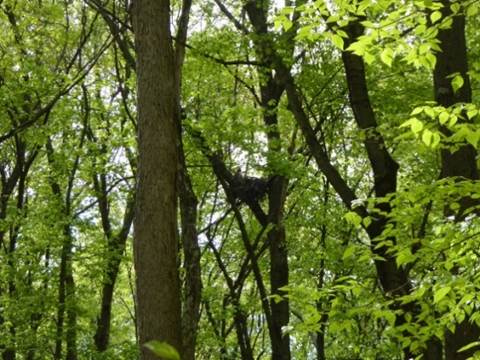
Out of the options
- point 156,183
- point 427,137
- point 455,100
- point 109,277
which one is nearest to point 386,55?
point 427,137

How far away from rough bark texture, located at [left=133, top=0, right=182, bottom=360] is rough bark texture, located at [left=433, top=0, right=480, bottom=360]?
9.46ft

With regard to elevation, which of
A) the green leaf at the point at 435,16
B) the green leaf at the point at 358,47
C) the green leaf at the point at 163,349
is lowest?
the green leaf at the point at 163,349

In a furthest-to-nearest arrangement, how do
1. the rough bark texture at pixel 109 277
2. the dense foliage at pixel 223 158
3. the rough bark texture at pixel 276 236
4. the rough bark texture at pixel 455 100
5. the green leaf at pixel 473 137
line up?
the rough bark texture at pixel 109 277, the rough bark texture at pixel 276 236, the dense foliage at pixel 223 158, the rough bark texture at pixel 455 100, the green leaf at pixel 473 137

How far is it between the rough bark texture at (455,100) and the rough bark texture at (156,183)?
113 inches

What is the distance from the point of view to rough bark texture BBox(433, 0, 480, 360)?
6.54m

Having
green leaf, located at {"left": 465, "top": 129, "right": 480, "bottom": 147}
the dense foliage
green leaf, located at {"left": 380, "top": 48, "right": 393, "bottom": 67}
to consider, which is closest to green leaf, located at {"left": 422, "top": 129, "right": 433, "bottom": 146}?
green leaf, located at {"left": 465, "top": 129, "right": 480, "bottom": 147}

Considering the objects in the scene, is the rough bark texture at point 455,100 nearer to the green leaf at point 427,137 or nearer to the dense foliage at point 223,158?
the dense foliage at point 223,158

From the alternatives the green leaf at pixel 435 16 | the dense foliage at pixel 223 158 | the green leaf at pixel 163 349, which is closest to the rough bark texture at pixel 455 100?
the dense foliage at pixel 223 158

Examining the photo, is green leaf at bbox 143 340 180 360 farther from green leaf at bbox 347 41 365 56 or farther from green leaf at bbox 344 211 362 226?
green leaf at bbox 344 211 362 226

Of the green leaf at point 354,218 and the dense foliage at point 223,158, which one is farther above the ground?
the dense foliage at point 223,158

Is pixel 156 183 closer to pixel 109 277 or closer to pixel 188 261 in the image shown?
pixel 188 261

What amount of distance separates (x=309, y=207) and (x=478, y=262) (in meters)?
10.8

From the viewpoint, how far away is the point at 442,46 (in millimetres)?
7250

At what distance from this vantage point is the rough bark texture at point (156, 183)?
5309 mm
